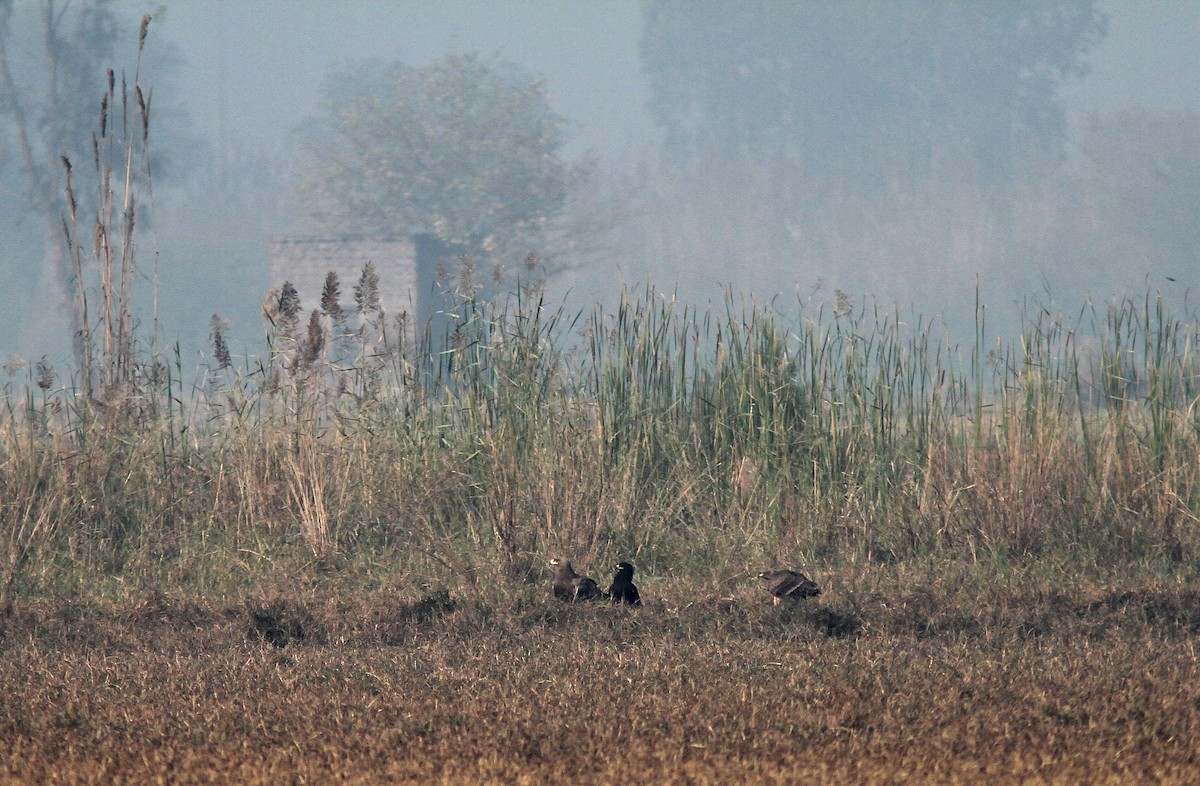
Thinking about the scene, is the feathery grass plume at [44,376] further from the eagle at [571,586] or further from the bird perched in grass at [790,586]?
the bird perched in grass at [790,586]

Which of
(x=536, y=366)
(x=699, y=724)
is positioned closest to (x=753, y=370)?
(x=536, y=366)

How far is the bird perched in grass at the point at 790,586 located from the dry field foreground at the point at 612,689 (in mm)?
85

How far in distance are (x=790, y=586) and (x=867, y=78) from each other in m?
54.6

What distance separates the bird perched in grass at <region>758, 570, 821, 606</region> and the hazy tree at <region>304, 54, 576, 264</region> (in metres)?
28.5

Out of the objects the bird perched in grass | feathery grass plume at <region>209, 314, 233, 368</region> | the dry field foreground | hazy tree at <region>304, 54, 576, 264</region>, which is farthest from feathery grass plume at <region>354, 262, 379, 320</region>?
hazy tree at <region>304, 54, 576, 264</region>

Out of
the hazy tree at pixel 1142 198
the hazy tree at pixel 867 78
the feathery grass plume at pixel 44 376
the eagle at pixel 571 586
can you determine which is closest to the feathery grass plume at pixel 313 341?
the feathery grass plume at pixel 44 376

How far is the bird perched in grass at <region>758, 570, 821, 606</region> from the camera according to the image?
496 centimetres

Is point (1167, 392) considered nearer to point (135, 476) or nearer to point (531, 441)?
point (531, 441)

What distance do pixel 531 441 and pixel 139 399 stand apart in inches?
89.9

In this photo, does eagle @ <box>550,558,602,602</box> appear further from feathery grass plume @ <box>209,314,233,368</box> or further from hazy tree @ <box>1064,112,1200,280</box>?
hazy tree @ <box>1064,112,1200,280</box>

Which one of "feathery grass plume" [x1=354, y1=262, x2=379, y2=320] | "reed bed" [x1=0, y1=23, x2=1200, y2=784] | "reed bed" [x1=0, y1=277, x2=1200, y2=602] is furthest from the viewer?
"feathery grass plume" [x1=354, y1=262, x2=379, y2=320]

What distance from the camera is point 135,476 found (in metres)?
6.57

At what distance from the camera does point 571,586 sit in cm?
504

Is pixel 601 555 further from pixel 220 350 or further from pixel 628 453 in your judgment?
pixel 220 350
